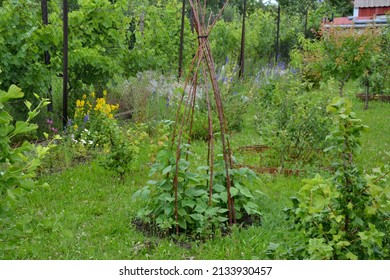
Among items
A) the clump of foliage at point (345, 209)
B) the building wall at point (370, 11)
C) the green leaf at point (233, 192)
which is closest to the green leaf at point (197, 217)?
the green leaf at point (233, 192)

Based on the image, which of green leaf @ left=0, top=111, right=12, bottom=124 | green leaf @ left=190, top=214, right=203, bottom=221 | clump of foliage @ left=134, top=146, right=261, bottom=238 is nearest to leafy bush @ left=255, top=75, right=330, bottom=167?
clump of foliage @ left=134, top=146, right=261, bottom=238

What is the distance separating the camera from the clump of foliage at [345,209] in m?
3.27

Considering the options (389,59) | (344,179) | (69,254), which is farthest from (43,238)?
(389,59)

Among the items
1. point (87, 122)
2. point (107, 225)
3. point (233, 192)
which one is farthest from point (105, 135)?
point (233, 192)

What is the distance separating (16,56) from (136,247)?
3.67 m

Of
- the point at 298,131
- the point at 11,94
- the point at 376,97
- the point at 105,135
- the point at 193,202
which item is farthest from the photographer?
the point at 376,97

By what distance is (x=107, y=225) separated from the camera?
4840 millimetres

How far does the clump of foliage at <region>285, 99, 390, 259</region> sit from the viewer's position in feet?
10.7

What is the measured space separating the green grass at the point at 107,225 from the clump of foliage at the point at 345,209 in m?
0.24

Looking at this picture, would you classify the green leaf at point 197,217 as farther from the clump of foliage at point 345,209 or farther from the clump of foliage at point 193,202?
the clump of foliage at point 345,209

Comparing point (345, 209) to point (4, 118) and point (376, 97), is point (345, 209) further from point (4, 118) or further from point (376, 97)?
point (376, 97)

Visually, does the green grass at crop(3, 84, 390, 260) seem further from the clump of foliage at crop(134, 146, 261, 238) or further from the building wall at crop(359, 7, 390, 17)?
the building wall at crop(359, 7, 390, 17)

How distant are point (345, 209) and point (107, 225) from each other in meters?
2.23

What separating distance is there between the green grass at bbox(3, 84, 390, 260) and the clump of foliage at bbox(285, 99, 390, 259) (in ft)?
0.79
